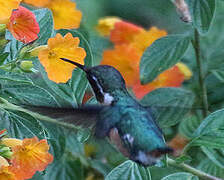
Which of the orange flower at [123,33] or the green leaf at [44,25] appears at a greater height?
the green leaf at [44,25]

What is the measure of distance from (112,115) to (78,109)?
0.17m

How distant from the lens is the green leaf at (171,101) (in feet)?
5.75

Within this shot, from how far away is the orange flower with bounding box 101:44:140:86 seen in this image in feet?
6.65

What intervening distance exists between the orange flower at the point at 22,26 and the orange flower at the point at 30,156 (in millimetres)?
260

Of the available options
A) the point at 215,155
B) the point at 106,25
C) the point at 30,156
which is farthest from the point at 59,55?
the point at 106,25

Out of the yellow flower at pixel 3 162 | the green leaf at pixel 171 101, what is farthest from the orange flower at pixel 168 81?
the yellow flower at pixel 3 162

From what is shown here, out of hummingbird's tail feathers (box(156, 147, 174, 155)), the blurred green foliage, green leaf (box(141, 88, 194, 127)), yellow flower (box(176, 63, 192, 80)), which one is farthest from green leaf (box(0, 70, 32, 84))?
yellow flower (box(176, 63, 192, 80))

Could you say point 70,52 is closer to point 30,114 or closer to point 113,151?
point 30,114

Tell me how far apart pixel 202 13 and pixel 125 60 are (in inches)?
17.9

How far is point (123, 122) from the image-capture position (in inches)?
55.7

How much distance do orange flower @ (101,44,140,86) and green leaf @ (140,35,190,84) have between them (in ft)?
0.58

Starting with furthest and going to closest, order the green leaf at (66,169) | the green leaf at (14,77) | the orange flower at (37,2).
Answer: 1. the green leaf at (66,169)
2. the orange flower at (37,2)
3. the green leaf at (14,77)

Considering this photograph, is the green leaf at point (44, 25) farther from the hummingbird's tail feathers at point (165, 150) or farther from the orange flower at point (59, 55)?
the hummingbird's tail feathers at point (165, 150)

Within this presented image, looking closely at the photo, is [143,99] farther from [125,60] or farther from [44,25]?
[44,25]
